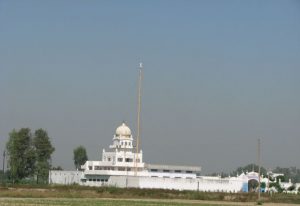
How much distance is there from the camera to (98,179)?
4459 inches

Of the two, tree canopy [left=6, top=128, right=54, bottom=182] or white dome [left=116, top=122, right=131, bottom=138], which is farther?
white dome [left=116, top=122, right=131, bottom=138]

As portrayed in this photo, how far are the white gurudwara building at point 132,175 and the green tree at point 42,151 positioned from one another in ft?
10.2

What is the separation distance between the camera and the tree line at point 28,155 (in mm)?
111062

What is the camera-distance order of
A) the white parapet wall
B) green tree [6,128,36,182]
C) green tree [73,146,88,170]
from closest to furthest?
the white parapet wall < green tree [6,128,36,182] < green tree [73,146,88,170]

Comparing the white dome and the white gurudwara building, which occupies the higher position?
the white dome

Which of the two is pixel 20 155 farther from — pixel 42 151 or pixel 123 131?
pixel 123 131

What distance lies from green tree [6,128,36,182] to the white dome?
48.1 feet

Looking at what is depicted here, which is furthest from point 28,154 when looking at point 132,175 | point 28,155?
point 132,175

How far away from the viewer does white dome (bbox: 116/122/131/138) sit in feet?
395

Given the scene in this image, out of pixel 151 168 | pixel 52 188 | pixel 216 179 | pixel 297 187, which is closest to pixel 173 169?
pixel 151 168

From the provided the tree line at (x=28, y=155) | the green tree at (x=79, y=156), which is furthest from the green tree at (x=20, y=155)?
the green tree at (x=79, y=156)

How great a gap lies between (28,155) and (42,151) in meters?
2.23

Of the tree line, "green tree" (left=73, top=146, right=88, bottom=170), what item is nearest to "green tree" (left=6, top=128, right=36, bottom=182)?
the tree line

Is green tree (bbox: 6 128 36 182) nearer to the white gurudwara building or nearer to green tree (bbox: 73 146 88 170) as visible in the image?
the white gurudwara building
